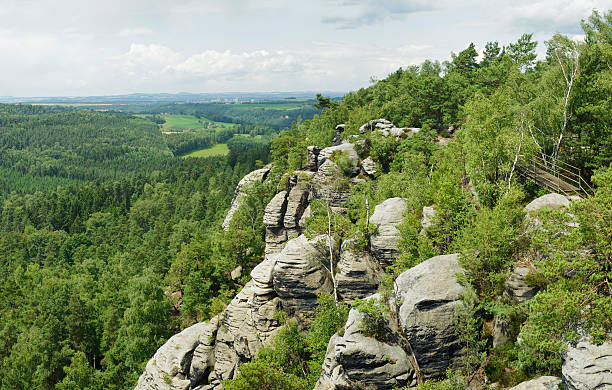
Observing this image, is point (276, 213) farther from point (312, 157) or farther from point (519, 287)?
point (519, 287)

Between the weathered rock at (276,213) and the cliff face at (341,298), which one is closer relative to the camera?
the cliff face at (341,298)

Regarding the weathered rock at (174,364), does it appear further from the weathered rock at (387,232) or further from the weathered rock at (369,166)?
the weathered rock at (369,166)

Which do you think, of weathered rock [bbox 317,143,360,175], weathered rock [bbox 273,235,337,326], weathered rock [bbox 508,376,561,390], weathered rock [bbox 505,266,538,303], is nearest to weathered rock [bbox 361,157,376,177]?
weathered rock [bbox 317,143,360,175]

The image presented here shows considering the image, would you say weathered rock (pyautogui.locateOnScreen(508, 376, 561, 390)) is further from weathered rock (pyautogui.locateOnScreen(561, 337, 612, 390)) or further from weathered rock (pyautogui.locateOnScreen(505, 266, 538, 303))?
weathered rock (pyautogui.locateOnScreen(505, 266, 538, 303))

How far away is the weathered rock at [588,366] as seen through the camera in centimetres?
1628

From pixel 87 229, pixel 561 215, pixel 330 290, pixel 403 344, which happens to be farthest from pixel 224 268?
pixel 87 229

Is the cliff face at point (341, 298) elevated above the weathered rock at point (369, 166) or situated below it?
below

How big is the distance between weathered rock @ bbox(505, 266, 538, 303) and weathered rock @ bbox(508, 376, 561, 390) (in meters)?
5.07

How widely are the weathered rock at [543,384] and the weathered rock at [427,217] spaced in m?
15.3

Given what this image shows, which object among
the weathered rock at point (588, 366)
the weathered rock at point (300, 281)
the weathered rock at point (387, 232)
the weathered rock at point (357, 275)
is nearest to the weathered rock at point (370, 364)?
the weathered rock at point (357, 275)

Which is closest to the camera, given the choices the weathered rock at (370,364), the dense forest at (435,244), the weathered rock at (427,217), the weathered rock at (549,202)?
the dense forest at (435,244)

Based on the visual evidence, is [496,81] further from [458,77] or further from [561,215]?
[561,215]

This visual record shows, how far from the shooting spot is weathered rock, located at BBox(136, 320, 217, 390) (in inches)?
1665

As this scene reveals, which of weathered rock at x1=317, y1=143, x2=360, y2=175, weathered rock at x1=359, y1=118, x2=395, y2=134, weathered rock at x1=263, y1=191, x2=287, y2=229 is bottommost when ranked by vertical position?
weathered rock at x1=263, y1=191, x2=287, y2=229
